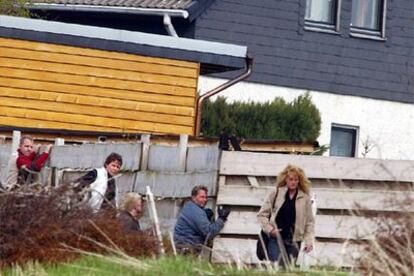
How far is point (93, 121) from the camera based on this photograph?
84.4 ft

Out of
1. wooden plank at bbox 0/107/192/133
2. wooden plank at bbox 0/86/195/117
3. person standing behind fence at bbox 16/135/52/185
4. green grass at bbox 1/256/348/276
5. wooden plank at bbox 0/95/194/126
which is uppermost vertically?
wooden plank at bbox 0/86/195/117

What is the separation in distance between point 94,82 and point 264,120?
5.22 metres

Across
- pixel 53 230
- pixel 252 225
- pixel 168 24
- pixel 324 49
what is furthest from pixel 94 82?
pixel 53 230

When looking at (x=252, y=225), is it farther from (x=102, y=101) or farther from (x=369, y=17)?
(x=369, y=17)

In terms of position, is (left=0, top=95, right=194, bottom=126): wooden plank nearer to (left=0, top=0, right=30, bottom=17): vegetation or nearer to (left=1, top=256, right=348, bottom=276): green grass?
(left=0, top=0, right=30, bottom=17): vegetation

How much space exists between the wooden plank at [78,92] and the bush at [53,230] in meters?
12.1

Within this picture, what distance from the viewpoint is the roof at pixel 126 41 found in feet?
82.2

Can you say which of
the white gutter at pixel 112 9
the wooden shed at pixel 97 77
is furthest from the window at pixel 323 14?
the wooden shed at pixel 97 77

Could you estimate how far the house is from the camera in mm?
31906

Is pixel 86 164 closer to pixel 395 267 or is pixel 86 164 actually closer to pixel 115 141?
pixel 115 141

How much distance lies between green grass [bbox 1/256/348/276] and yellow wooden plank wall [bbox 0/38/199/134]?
521 inches

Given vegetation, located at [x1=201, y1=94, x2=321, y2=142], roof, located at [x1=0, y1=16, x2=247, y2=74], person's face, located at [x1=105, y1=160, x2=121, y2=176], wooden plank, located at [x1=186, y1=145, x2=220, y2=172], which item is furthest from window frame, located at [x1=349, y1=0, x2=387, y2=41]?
person's face, located at [x1=105, y1=160, x2=121, y2=176]

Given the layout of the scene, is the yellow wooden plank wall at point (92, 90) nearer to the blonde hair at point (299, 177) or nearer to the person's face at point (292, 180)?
the blonde hair at point (299, 177)

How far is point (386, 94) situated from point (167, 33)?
5.41 metres
